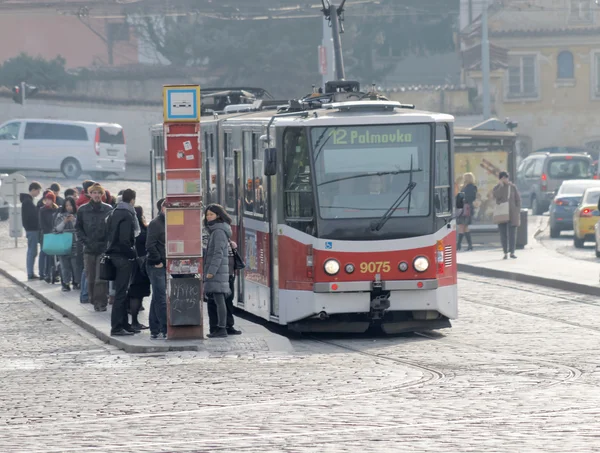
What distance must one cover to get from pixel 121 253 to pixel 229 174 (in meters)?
2.60

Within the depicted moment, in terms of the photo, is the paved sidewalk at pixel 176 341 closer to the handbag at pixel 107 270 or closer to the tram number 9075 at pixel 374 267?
the handbag at pixel 107 270

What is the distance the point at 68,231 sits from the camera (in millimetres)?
21203

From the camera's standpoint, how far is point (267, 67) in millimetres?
57219

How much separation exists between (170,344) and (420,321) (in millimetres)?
2937

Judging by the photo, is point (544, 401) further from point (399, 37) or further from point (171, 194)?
point (399, 37)

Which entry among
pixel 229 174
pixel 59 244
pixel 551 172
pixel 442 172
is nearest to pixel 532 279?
pixel 229 174

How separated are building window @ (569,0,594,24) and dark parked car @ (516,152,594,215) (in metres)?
22.7

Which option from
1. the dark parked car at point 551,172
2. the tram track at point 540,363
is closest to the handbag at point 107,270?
the tram track at point 540,363

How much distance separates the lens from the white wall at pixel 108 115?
54406mm

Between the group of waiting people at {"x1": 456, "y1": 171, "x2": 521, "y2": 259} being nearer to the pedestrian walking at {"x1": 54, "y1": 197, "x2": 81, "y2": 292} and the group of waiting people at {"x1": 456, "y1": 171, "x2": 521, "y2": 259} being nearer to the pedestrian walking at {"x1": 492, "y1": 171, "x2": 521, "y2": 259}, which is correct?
the pedestrian walking at {"x1": 492, "y1": 171, "x2": 521, "y2": 259}

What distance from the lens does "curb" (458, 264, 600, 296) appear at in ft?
67.9

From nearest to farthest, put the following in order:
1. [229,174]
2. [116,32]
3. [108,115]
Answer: [229,174] → [108,115] → [116,32]

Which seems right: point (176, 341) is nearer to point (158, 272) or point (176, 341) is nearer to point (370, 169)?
point (158, 272)

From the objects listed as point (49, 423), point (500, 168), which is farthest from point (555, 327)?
point (500, 168)
